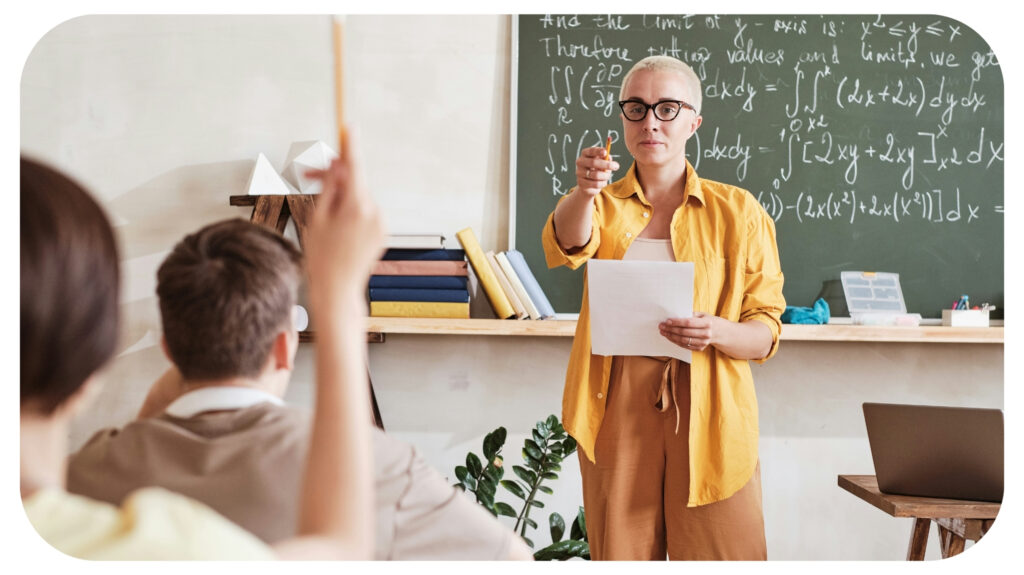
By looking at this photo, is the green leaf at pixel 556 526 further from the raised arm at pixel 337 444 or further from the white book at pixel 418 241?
the raised arm at pixel 337 444

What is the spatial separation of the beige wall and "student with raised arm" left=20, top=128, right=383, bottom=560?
160cm

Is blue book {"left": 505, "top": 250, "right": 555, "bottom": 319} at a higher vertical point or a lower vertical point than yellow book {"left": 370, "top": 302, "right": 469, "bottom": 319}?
higher

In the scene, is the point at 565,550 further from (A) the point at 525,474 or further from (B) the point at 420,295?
(B) the point at 420,295

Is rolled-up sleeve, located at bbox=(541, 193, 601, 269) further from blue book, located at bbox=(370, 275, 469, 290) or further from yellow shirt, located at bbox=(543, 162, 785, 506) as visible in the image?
blue book, located at bbox=(370, 275, 469, 290)

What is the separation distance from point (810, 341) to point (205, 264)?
1.91 m

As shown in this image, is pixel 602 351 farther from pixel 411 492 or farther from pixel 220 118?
pixel 220 118

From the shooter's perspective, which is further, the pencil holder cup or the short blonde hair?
the pencil holder cup

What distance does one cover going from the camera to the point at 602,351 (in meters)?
1.38

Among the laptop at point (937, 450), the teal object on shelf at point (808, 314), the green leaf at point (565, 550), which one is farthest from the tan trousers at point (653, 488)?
the teal object on shelf at point (808, 314)

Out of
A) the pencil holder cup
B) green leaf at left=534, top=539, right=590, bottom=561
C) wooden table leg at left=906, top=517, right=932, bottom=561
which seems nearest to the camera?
wooden table leg at left=906, top=517, right=932, bottom=561

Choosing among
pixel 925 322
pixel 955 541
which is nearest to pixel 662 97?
pixel 955 541

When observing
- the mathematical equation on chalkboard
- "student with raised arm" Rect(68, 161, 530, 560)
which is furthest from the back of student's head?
the mathematical equation on chalkboard

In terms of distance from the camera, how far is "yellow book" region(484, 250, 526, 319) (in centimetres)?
214

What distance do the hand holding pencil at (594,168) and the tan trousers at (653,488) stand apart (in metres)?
0.33
